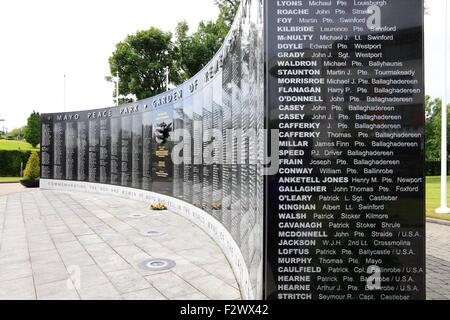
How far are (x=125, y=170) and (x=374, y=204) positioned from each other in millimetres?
12985

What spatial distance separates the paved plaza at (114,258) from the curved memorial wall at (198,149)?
1.78ft

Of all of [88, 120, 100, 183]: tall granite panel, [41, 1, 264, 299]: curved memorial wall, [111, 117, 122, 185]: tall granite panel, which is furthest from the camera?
[88, 120, 100, 183]: tall granite panel

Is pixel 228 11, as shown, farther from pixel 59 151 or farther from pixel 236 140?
pixel 236 140

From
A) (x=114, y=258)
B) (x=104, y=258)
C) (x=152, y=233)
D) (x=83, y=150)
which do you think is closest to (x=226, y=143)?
(x=114, y=258)

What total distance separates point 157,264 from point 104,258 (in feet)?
4.05

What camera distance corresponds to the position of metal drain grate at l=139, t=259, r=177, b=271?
18.0ft

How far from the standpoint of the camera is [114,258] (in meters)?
6.06

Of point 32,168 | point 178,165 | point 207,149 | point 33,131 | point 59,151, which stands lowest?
point 32,168

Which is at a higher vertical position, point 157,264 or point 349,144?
point 349,144

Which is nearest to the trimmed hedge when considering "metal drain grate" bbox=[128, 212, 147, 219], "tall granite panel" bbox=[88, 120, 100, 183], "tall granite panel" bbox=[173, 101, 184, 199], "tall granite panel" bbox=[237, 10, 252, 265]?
"tall granite panel" bbox=[88, 120, 100, 183]

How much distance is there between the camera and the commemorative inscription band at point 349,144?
2943 millimetres

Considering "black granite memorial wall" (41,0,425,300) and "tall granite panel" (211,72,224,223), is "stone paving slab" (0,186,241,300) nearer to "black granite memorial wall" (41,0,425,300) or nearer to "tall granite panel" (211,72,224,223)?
"tall granite panel" (211,72,224,223)

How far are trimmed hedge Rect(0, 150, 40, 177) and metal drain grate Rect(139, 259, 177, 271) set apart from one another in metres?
32.5
